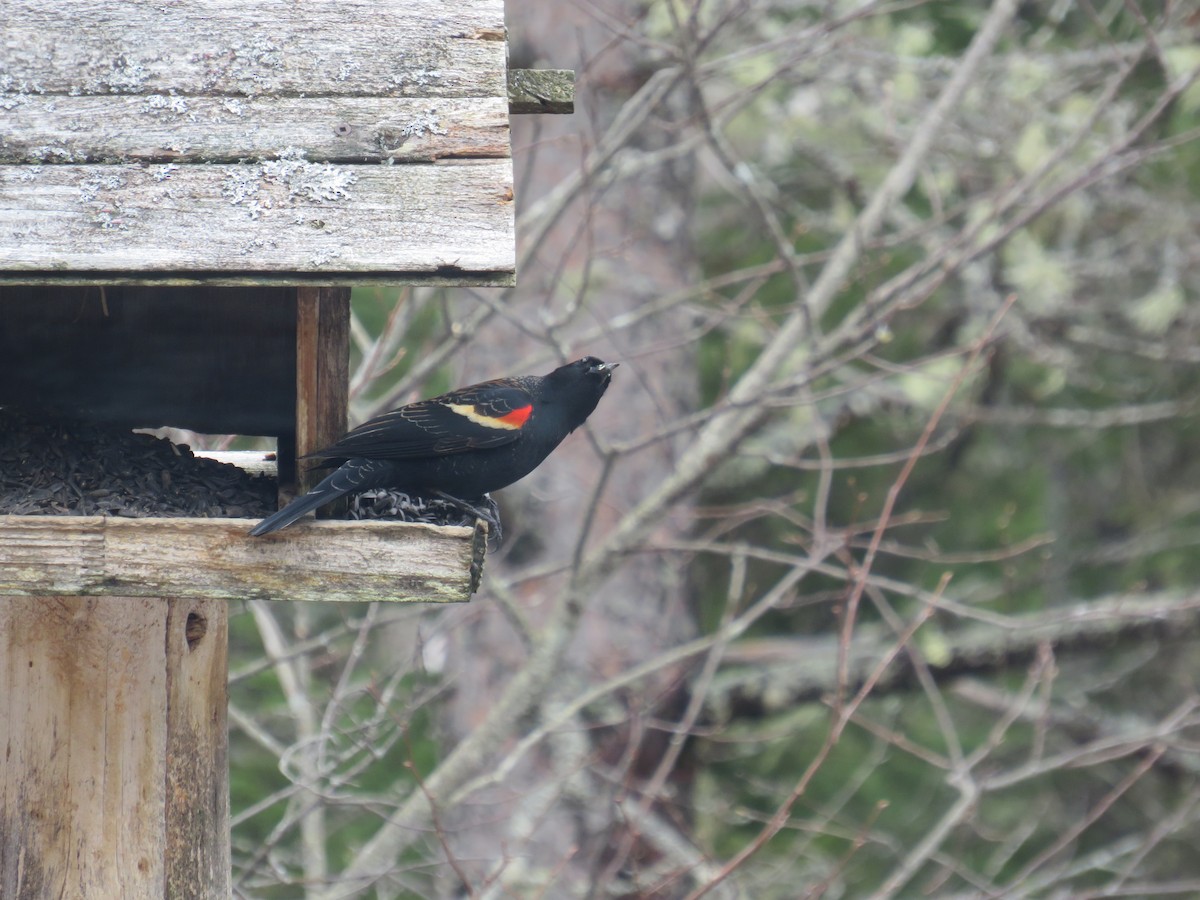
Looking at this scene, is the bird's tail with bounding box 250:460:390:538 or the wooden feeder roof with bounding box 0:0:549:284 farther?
the bird's tail with bounding box 250:460:390:538

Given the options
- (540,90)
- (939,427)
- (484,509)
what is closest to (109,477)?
(484,509)

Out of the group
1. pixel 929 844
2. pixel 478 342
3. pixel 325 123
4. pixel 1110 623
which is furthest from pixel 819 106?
pixel 325 123

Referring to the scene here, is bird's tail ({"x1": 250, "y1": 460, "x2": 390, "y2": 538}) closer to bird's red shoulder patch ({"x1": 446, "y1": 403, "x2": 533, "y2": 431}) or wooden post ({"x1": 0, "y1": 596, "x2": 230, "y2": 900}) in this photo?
bird's red shoulder patch ({"x1": 446, "y1": 403, "x2": 533, "y2": 431})

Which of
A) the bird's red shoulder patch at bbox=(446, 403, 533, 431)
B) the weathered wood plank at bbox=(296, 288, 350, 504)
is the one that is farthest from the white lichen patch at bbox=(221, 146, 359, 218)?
the bird's red shoulder patch at bbox=(446, 403, 533, 431)

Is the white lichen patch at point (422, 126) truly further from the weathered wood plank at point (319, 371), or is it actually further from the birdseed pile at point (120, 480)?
the birdseed pile at point (120, 480)

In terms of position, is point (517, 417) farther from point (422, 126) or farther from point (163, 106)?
point (163, 106)

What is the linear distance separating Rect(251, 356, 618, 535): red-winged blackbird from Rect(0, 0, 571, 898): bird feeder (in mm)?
102

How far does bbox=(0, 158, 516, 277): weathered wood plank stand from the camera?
2.12 m

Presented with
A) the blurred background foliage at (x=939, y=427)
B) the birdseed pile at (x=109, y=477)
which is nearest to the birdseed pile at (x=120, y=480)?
the birdseed pile at (x=109, y=477)

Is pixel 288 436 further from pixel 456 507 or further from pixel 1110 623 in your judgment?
pixel 1110 623

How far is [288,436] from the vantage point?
3160 mm

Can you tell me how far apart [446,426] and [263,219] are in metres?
0.91

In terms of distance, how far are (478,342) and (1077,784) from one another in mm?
5449

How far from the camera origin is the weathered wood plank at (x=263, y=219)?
212 cm
